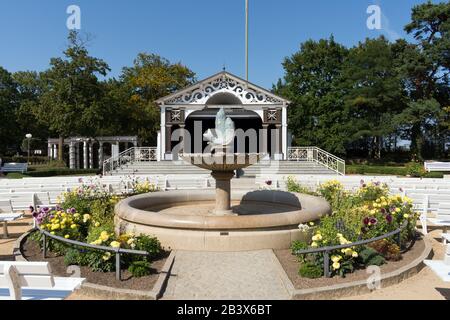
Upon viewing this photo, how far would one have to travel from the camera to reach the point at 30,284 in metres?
4.12

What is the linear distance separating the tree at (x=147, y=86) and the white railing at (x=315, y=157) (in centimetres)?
1939

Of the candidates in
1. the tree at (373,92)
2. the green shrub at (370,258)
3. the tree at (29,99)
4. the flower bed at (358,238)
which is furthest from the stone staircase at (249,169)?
the tree at (29,99)

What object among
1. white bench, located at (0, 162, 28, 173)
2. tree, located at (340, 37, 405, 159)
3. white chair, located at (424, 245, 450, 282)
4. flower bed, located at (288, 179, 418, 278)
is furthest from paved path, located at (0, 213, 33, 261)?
tree, located at (340, 37, 405, 159)

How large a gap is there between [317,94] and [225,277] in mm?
37556

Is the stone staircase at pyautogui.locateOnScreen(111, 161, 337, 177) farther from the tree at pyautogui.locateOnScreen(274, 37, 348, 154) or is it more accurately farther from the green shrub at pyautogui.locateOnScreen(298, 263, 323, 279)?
the green shrub at pyautogui.locateOnScreen(298, 263, 323, 279)

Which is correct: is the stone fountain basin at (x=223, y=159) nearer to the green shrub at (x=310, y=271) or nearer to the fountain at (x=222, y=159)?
the fountain at (x=222, y=159)

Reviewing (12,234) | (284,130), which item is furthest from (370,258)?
(284,130)

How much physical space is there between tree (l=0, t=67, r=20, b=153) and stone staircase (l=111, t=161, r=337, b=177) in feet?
82.2

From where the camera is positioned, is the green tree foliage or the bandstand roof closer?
the bandstand roof

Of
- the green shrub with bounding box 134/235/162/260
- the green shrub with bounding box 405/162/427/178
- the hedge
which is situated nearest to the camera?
the green shrub with bounding box 134/235/162/260

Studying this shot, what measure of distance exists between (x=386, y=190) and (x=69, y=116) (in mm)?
28608

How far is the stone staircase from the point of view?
24453 mm
